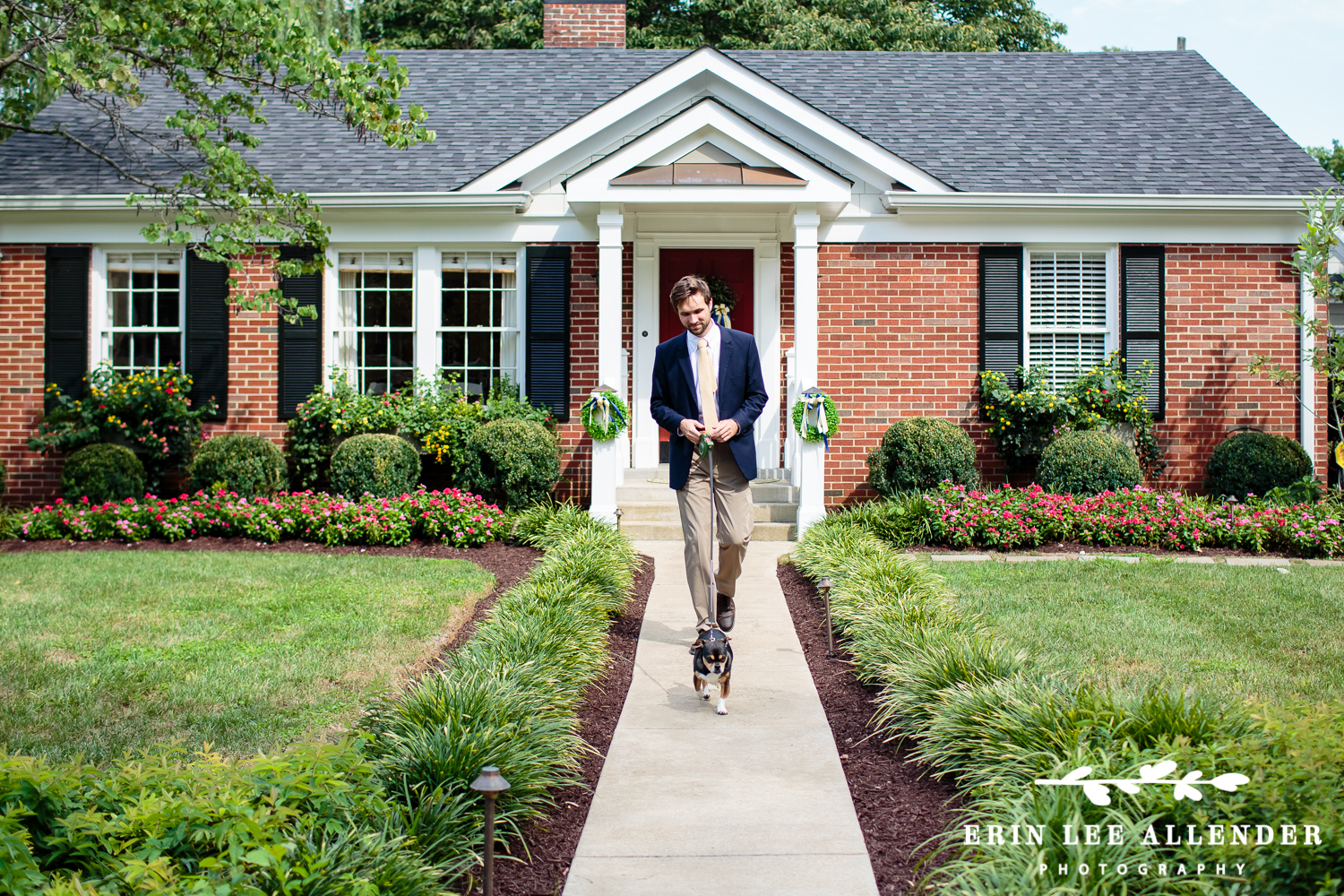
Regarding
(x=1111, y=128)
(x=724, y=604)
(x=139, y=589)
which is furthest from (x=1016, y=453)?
(x=139, y=589)

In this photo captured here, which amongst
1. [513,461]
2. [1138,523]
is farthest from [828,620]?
[513,461]

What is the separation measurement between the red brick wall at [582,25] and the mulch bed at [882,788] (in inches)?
449

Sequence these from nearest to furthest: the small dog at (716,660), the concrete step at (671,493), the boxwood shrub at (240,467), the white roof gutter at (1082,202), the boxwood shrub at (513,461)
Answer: the small dog at (716,660)
the boxwood shrub at (513,461)
the concrete step at (671,493)
the boxwood shrub at (240,467)
the white roof gutter at (1082,202)

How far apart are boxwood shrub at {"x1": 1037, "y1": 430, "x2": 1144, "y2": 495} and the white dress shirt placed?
18.5ft

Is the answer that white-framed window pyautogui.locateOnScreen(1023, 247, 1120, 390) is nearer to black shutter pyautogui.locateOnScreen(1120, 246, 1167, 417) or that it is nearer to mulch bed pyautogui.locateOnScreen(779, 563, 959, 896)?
black shutter pyautogui.locateOnScreen(1120, 246, 1167, 417)

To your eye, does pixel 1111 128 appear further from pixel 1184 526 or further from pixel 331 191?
pixel 331 191

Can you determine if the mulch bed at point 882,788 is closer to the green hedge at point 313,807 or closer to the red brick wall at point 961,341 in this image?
the green hedge at point 313,807

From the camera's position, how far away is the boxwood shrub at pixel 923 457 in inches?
367

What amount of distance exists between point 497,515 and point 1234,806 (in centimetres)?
703

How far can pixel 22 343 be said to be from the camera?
10.6 m

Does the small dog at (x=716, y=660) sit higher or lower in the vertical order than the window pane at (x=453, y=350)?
lower

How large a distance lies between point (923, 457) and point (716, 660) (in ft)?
17.7

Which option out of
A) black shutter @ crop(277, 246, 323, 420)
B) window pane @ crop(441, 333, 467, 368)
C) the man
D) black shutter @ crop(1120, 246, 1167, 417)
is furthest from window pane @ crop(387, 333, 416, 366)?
black shutter @ crop(1120, 246, 1167, 417)

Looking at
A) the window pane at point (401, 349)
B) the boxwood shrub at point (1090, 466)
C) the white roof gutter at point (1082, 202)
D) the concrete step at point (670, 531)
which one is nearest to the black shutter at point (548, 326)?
the window pane at point (401, 349)
